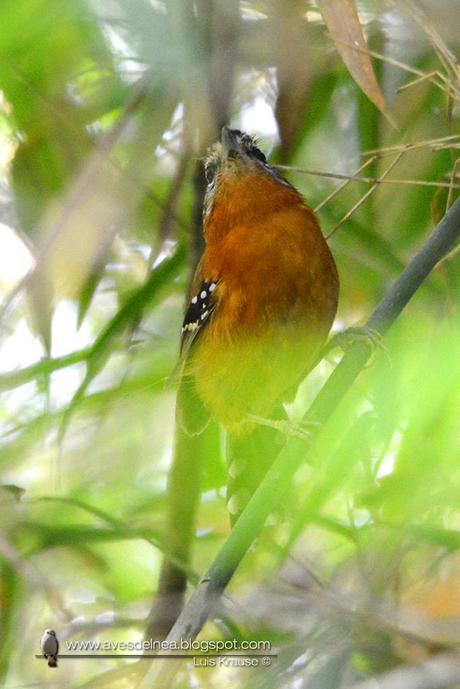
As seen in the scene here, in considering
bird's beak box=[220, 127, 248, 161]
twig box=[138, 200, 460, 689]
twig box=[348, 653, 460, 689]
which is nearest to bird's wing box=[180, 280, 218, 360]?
bird's beak box=[220, 127, 248, 161]

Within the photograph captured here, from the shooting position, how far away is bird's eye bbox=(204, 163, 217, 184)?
121 inches

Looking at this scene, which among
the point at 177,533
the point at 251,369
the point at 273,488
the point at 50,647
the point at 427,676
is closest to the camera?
the point at 427,676

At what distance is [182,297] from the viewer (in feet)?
10.7

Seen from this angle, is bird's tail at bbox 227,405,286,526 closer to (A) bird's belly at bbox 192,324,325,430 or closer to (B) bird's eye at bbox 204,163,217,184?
(A) bird's belly at bbox 192,324,325,430

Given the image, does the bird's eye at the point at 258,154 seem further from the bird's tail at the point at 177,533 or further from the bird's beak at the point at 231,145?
the bird's tail at the point at 177,533

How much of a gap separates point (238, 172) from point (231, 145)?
9 centimetres

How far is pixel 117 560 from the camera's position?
290 cm

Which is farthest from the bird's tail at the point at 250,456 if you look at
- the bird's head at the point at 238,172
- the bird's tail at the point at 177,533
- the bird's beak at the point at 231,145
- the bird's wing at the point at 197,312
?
the bird's beak at the point at 231,145

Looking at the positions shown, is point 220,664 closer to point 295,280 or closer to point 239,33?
point 295,280

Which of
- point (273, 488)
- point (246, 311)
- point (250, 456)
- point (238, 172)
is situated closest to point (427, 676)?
point (273, 488)

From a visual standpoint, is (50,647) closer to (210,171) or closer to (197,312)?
(197,312)

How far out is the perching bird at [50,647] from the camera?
89.8 inches

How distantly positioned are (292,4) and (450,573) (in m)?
1.51

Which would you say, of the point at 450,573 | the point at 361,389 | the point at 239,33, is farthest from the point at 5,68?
the point at 450,573
